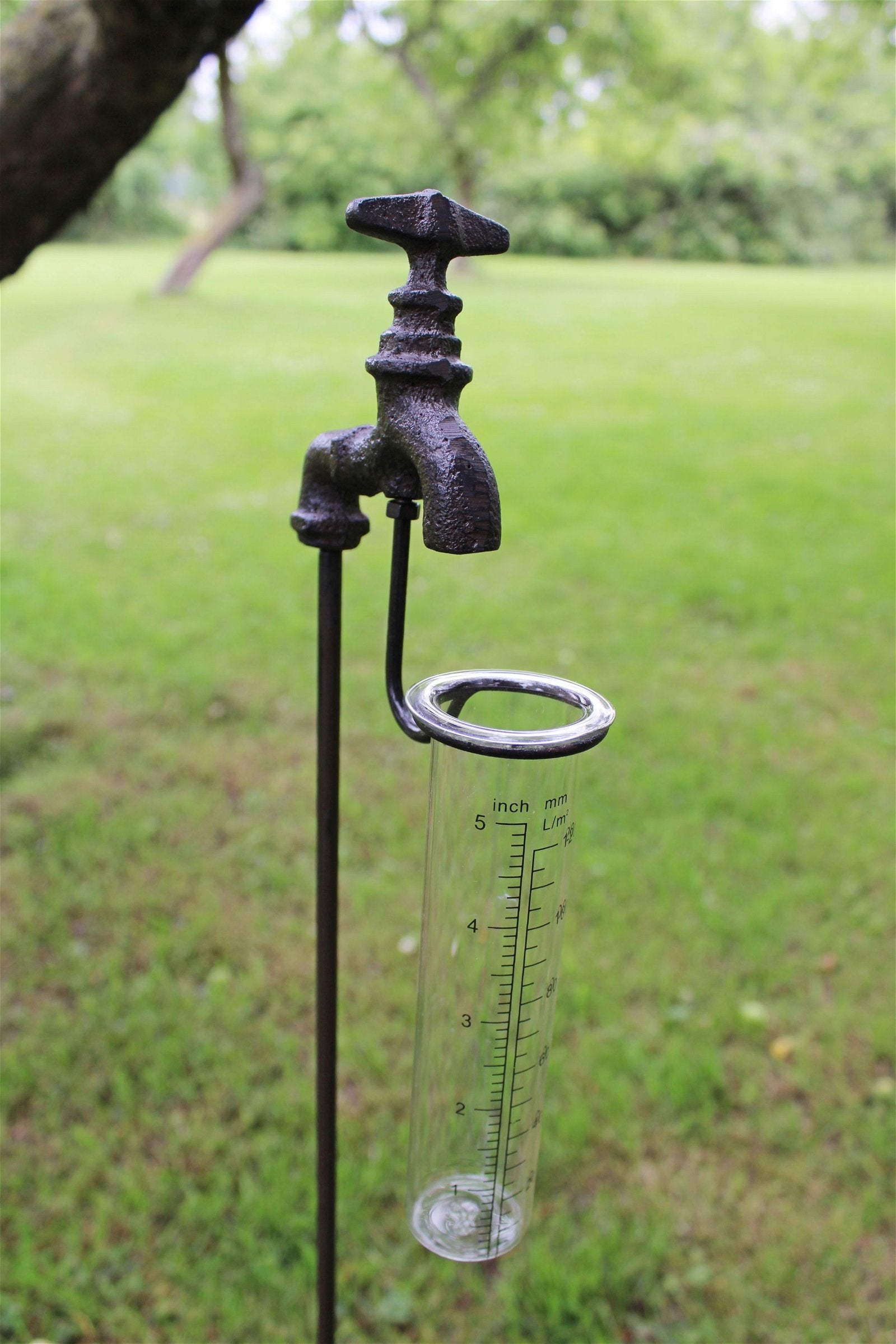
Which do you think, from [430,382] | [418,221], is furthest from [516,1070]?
[418,221]

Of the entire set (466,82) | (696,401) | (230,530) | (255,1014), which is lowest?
(255,1014)

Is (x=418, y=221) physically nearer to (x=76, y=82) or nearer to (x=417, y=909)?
(x=76, y=82)

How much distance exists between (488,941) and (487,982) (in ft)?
0.16

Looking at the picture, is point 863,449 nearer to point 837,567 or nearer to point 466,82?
point 837,567

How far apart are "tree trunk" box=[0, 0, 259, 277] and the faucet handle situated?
168 centimetres

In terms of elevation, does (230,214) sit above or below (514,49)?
below

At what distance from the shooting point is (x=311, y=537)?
1.06 meters

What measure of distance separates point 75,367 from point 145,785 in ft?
25.4

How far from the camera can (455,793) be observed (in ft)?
3.02

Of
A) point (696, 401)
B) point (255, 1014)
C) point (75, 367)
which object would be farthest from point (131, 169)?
point (255, 1014)

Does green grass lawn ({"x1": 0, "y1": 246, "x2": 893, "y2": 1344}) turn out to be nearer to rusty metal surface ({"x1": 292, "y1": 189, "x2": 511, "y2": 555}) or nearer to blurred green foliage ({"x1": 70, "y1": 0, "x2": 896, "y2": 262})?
rusty metal surface ({"x1": 292, "y1": 189, "x2": 511, "y2": 555})

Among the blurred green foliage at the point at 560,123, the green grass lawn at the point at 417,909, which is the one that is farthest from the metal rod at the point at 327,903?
the blurred green foliage at the point at 560,123

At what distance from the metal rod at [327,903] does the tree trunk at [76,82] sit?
1714mm

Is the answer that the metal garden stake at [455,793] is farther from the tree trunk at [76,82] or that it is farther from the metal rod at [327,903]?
the tree trunk at [76,82]
